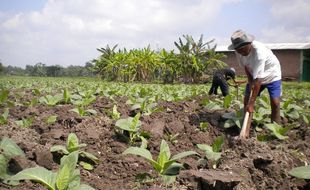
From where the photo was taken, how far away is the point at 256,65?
4.27m

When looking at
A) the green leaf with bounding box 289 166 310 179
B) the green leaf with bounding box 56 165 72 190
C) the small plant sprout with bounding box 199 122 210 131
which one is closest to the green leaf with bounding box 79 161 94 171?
the green leaf with bounding box 56 165 72 190

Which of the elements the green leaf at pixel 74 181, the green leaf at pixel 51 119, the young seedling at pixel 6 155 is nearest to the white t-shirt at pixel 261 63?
the green leaf at pixel 51 119

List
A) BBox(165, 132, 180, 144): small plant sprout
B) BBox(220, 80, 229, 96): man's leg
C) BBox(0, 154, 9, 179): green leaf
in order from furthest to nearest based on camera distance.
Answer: BBox(220, 80, 229, 96): man's leg, BBox(165, 132, 180, 144): small plant sprout, BBox(0, 154, 9, 179): green leaf

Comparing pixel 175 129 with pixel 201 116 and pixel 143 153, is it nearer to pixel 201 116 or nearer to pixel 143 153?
pixel 201 116

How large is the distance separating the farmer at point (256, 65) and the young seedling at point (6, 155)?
2532 mm

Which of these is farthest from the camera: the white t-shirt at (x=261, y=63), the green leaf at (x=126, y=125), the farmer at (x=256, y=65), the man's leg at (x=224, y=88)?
the man's leg at (x=224, y=88)

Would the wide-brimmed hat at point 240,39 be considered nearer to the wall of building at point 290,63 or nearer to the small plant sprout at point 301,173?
the small plant sprout at point 301,173

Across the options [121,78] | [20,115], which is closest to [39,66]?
[121,78]

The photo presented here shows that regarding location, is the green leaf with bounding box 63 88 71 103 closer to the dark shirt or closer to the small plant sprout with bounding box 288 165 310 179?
the dark shirt

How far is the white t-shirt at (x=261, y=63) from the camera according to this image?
13.9ft

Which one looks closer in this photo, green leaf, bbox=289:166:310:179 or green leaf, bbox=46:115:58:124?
green leaf, bbox=289:166:310:179

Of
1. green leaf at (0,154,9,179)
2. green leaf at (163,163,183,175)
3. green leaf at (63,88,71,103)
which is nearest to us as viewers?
green leaf at (0,154,9,179)

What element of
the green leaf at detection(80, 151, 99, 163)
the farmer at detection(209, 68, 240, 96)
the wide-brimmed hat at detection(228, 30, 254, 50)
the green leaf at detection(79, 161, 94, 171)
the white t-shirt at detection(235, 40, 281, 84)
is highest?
the wide-brimmed hat at detection(228, 30, 254, 50)

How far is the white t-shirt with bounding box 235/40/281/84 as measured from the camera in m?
4.25
